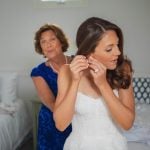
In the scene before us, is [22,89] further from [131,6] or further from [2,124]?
[131,6]

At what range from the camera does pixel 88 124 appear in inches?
46.9

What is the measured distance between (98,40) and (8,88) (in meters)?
2.04

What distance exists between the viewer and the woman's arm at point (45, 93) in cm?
168

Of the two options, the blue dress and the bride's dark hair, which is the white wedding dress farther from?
the blue dress

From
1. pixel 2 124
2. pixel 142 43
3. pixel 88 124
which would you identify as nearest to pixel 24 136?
pixel 2 124

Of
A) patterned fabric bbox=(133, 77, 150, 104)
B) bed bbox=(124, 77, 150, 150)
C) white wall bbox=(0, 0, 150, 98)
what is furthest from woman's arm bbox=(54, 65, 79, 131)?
white wall bbox=(0, 0, 150, 98)

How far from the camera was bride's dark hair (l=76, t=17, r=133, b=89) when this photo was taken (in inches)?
45.8

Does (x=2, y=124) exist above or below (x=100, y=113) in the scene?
below

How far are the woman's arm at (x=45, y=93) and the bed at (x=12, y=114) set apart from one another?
Result: 0.98 meters

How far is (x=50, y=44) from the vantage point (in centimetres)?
177

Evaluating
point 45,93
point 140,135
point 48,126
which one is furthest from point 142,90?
point 45,93

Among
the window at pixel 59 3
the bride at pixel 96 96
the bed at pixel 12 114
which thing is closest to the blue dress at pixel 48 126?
the bride at pixel 96 96

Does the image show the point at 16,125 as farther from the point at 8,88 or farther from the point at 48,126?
the point at 48,126

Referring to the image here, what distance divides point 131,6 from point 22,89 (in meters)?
1.52
